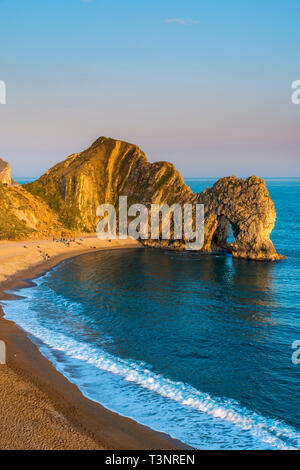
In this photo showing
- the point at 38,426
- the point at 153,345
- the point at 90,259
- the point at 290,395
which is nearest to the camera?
the point at 38,426

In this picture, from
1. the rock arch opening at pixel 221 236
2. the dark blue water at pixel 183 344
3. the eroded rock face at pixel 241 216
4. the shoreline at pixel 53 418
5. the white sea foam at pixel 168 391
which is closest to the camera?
the shoreline at pixel 53 418

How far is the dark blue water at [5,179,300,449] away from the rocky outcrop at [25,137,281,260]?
62.9 ft

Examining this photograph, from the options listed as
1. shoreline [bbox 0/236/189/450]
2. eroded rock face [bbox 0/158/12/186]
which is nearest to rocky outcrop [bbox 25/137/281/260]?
eroded rock face [bbox 0/158/12/186]

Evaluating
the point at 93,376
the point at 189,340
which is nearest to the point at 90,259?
the point at 189,340

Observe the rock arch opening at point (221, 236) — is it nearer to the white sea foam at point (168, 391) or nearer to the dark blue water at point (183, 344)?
the dark blue water at point (183, 344)

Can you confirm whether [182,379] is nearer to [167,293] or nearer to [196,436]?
[196,436]

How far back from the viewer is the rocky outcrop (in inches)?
3423

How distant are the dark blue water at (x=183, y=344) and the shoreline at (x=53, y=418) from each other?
1146 mm

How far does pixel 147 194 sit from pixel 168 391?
94692mm

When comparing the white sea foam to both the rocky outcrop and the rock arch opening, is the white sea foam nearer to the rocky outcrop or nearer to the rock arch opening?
the rocky outcrop

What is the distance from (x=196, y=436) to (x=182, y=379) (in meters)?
7.02

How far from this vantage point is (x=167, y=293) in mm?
55531

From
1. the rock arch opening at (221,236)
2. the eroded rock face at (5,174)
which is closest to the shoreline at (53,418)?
the rock arch opening at (221,236)

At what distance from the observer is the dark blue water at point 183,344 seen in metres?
24.0
